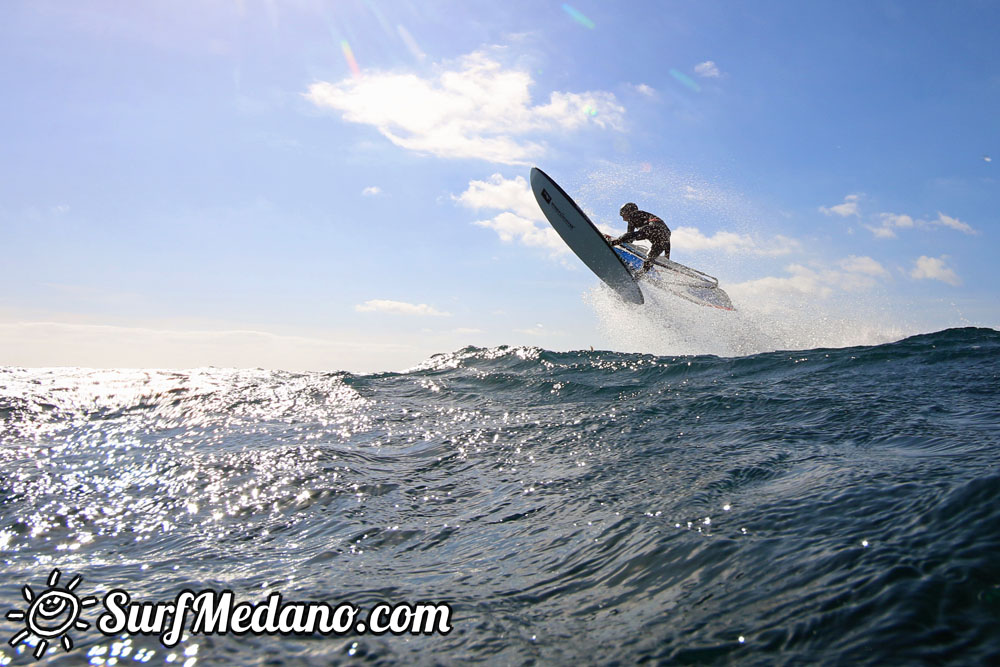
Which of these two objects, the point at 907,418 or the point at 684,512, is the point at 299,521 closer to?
the point at 684,512

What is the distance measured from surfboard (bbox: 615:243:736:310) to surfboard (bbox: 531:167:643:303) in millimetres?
668

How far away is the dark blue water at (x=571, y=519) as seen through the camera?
9.68 ft

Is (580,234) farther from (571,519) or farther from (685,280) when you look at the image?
(571,519)

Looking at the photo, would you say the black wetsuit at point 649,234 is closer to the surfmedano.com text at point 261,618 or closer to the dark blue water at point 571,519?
the dark blue water at point 571,519

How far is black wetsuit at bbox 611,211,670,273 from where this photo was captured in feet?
66.6

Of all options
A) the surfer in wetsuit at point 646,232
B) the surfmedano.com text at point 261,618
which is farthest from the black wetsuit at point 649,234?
the surfmedano.com text at point 261,618

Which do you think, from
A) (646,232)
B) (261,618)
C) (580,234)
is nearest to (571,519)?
(261,618)

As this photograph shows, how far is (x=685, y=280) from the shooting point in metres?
21.1

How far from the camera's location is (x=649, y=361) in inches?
653

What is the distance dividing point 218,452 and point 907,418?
9.86m

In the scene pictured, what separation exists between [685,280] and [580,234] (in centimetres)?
457

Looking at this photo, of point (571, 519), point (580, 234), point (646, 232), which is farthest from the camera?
point (646, 232)

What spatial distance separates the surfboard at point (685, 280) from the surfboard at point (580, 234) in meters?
0.67

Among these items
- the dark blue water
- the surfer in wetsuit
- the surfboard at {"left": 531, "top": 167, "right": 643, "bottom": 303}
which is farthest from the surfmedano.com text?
the surfer in wetsuit
